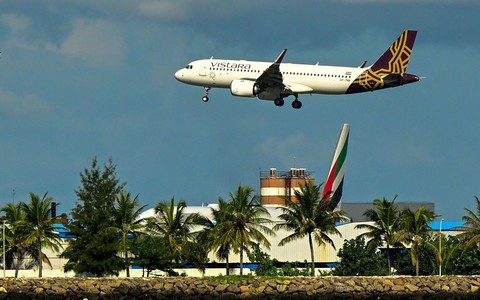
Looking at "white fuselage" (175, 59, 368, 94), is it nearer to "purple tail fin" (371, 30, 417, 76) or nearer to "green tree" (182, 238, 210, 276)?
"purple tail fin" (371, 30, 417, 76)

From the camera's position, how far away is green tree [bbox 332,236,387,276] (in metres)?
143

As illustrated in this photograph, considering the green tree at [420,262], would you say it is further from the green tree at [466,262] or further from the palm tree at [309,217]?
the palm tree at [309,217]

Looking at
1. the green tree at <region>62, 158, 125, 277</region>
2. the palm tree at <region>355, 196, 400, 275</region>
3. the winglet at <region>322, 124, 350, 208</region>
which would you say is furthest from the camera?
the winglet at <region>322, 124, 350, 208</region>

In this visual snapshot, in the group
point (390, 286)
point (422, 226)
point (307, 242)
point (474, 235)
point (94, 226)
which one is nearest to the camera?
point (390, 286)

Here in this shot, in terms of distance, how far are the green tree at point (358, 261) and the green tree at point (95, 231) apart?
92.4 feet

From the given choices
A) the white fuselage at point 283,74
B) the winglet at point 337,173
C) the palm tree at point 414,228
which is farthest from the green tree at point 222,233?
the winglet at point 337,173

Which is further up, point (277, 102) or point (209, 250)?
point (277, 102)

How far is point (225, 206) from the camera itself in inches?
5482

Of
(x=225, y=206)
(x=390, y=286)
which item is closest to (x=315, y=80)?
(x=225, y=206)

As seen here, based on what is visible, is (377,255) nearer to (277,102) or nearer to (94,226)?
(277,102)

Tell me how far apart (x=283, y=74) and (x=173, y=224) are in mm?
17196

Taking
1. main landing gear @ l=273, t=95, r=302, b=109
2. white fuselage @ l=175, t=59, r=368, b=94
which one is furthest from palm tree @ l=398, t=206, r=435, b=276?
white fuselage @ l=175, t=59, r=368, b=94

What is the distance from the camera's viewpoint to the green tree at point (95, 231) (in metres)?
119

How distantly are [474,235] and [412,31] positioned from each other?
2258cm
